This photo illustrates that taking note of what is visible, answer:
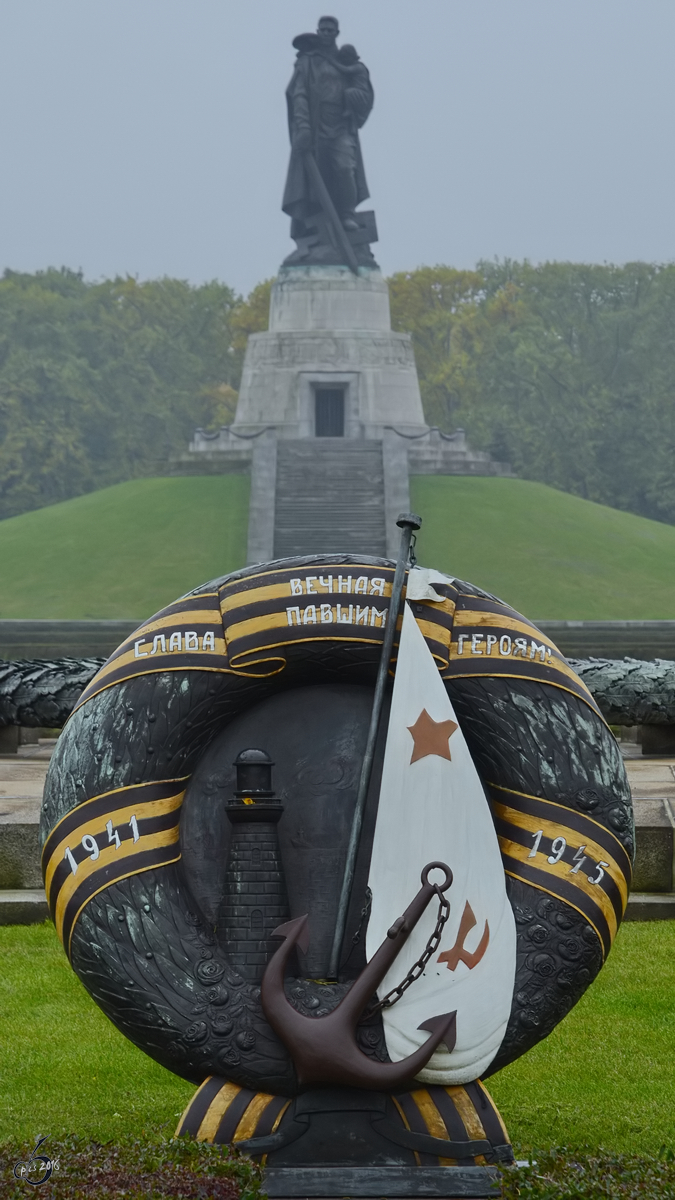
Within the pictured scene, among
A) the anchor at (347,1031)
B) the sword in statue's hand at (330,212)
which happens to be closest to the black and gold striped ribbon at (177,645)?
the anchor at (347,1031)

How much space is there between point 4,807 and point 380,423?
2447 centimetres

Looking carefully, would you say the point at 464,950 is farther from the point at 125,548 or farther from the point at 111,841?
the point at 125,548

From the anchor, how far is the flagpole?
0.38ft

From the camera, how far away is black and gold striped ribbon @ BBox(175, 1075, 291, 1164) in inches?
114

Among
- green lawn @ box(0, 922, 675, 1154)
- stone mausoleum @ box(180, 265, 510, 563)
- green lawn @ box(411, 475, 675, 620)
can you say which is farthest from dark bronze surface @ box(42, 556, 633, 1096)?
stone mausoleum @ box(180, 265, 510, 563)

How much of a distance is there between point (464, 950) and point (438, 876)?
142 millimetres

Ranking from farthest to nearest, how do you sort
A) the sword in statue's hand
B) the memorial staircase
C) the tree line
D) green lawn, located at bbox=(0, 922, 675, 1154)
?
1. the tree line
2. the sword in statue's hand
3. the memorial staircase
4. green lawn, located at bbox=(0, 922, 675, 1154)

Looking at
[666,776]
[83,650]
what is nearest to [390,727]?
[666,776]

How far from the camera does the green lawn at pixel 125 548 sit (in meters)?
21.8

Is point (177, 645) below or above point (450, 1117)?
above

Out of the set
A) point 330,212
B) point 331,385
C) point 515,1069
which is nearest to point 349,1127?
point 515,1069

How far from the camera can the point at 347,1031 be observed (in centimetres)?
285

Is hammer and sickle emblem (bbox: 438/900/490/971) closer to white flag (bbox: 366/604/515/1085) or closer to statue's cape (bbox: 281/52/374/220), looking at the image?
white flag (bbox: 366/604/515/1085)

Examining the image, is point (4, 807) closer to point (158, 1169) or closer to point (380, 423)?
point (158, 1169)
